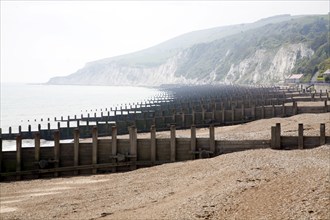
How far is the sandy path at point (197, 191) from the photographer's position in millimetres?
12531

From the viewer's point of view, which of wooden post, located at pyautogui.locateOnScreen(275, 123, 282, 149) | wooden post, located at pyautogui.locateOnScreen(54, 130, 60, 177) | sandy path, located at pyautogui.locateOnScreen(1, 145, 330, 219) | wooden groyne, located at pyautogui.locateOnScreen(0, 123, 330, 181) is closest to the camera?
sandy path, located at pyautogui.locateOnScreen(1, 145, 330, 219)

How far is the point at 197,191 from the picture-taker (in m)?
15.1

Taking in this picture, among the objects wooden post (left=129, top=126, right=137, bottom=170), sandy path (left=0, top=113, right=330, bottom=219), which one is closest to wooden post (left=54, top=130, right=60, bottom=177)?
sandy path (left=0, top=113, right=330, bottom=219)

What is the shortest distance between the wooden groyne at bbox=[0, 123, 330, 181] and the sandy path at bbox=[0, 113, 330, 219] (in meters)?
0.84

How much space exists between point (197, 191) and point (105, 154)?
8.16 meters

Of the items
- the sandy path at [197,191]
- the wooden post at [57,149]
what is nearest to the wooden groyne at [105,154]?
the wooden post at [57,149]

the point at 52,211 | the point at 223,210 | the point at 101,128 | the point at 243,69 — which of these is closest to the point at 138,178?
the point at 52,211

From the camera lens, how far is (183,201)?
45.9 ft

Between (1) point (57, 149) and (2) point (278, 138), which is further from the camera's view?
(1) point (57, 149)

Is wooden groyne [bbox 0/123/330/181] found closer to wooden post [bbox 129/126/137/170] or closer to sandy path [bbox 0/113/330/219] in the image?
wooden post [bbox 129/126/137/170]

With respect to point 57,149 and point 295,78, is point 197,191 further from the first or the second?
point 295,78

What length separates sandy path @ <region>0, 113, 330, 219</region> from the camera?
12531 millimetres

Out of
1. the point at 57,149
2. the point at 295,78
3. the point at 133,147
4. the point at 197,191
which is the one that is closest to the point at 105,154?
the point at 133,147

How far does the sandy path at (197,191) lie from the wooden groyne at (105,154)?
845mm
